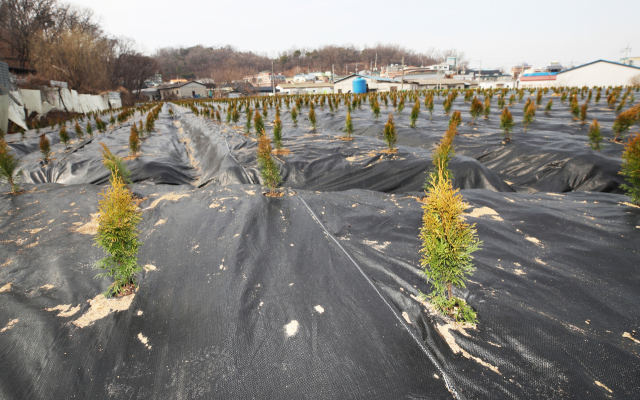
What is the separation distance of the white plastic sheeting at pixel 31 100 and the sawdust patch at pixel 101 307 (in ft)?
89.2

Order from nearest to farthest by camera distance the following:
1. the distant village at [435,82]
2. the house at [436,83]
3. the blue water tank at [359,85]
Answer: the distant village at [435,82] → the blue water tank at [359,85] → the house at [436,83]

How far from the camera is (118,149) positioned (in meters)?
11.2

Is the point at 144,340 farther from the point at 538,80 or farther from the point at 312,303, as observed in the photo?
the point at 538,80

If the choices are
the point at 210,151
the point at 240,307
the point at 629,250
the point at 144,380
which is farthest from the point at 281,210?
the point at 210,151

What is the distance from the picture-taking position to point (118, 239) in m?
2.90

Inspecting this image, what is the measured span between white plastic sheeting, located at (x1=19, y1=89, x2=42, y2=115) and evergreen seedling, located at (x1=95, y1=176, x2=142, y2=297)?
27.0 metres

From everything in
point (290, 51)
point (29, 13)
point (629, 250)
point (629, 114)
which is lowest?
point (629, 250)

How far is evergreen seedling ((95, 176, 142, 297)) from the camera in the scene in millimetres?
2826

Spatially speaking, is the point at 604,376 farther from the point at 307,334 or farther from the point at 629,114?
the point at 629,114

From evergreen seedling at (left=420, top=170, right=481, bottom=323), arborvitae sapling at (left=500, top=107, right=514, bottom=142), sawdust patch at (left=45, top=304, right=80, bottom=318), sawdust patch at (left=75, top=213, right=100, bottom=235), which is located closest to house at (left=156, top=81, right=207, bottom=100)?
arborvitae sapling at (left=500, top=107, right=514, bottom=142)

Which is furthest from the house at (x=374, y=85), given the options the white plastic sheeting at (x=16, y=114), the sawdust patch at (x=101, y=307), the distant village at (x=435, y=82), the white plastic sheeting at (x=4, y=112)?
the sawdust patch at (x=101, y=307)

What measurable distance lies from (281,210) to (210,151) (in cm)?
702

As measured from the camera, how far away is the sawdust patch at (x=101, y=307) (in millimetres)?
2613

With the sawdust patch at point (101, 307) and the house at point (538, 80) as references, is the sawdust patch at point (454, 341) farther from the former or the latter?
the house at point (538, 80)
